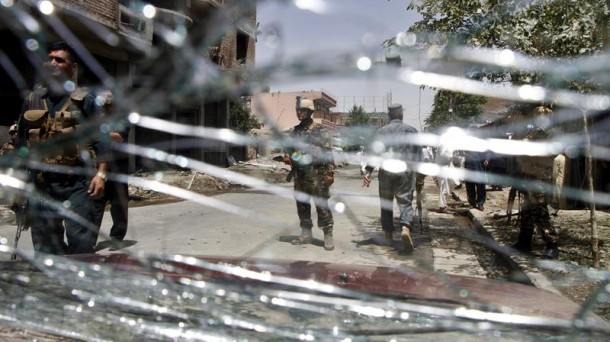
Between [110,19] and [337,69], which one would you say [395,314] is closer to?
[337,69]

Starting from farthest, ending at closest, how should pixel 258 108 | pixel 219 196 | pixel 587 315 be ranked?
1. pixel 219 196
2. pixel 258 108
3. pixel 587 315

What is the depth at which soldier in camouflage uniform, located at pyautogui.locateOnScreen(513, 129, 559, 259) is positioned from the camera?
441 centimetres

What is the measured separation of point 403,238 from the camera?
5012mm

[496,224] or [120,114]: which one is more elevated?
[120,114]

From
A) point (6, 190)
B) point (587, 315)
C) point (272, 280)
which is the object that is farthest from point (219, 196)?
point (587, 315)

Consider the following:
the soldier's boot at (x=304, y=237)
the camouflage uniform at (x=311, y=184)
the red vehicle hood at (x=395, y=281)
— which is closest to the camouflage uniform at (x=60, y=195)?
the red vehicle hood at (x=395, y=281)

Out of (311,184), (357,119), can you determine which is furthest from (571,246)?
(357,119)

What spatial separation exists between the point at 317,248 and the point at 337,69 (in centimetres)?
376

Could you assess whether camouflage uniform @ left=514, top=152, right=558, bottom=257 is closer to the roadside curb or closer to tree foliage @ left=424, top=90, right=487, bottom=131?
the roadside curb

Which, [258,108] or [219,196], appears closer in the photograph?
[258,108]

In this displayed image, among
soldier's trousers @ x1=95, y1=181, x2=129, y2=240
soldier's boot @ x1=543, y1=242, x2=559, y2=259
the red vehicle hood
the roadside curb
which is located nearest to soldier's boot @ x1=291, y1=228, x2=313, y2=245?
soldier's trousers @ x1=95, y1=181, x2=129, y2=240

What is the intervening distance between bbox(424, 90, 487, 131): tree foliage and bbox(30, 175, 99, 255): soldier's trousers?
1739 millimetres

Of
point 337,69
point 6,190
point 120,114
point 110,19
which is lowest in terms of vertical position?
point 6,190

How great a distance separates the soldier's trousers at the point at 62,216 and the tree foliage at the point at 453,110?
5.70 ft
